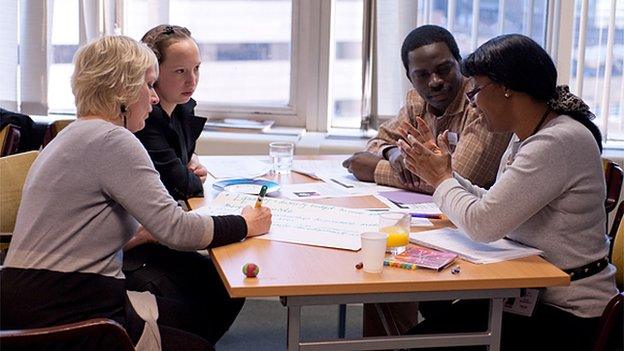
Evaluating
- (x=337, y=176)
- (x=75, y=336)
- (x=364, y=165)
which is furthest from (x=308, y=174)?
(x=75, y=336)

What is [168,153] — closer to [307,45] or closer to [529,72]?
[529,72]

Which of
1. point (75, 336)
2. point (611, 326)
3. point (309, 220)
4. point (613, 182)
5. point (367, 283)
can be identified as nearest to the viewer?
point (75, 336)

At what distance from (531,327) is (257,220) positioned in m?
0.74

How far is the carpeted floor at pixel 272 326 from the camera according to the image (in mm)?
3373

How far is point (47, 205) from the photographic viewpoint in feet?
5.90

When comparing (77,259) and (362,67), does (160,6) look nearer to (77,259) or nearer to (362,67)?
(362,67)

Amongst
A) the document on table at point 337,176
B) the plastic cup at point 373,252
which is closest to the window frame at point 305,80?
the document on table at point 337,176

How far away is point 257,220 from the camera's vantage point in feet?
6.93

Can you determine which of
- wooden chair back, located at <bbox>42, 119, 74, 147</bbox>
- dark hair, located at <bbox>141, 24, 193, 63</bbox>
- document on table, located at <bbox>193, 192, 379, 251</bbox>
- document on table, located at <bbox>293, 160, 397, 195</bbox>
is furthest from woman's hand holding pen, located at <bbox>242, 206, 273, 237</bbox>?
wooden chair back, located at <bbox>42, 119, 74, 147</bbox>

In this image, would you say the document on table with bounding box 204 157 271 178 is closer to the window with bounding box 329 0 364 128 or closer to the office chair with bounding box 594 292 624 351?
the window with bounding box 329 0 364 128

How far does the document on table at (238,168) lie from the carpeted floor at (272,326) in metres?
0.76

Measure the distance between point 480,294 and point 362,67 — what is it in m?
2.22

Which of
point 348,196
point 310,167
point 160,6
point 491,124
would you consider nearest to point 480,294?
point 491,124

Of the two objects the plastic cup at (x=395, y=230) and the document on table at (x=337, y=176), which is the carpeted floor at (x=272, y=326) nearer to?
the document on table at (x=337, y=176)
